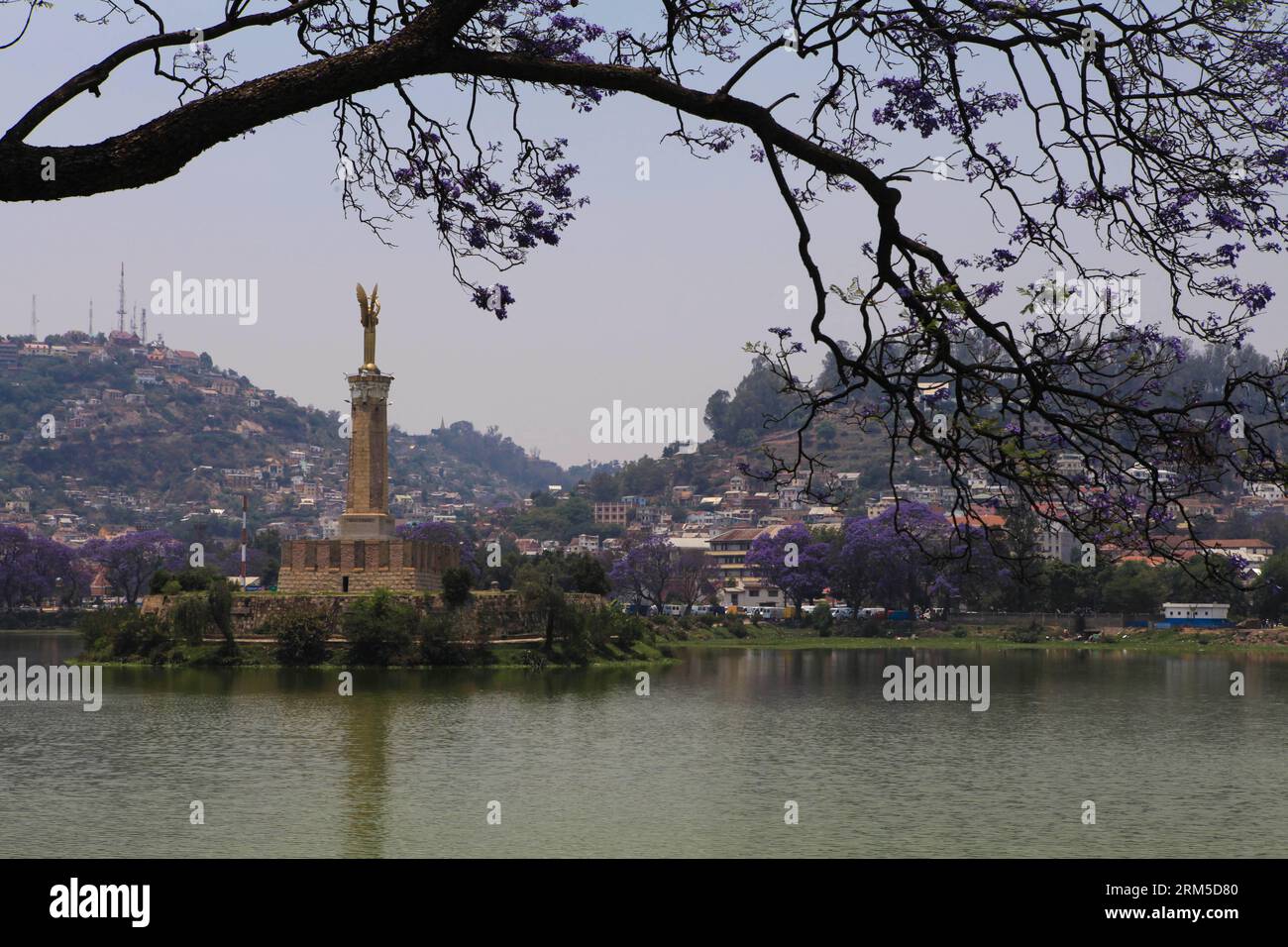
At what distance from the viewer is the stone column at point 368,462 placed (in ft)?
246

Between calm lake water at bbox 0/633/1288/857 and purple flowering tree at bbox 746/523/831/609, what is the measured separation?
5833 centimetres

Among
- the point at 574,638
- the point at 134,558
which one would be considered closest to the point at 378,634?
the point at 574,638

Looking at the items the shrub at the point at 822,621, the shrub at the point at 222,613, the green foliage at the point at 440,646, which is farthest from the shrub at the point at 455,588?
the shrub at the point at 822,621

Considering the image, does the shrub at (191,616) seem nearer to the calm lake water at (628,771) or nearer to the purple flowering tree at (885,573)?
the calm lake water at (628,771)

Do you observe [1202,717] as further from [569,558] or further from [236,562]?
[236,562]

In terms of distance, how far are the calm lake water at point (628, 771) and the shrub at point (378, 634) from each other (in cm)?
488

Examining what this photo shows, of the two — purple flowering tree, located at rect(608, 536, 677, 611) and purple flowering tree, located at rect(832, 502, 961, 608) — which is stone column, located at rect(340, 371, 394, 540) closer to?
purple flowering tree, located at rect(832, 502, 961, 608)

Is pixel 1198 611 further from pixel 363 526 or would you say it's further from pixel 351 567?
pixel 351 567

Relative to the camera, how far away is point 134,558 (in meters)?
138

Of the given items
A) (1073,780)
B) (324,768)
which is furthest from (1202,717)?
(324,768)

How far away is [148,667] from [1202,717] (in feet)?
139

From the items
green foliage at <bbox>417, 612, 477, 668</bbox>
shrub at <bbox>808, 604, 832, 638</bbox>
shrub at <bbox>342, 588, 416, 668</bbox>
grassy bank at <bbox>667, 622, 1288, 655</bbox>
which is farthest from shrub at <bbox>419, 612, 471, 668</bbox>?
shrub at <bbox>808, 604, 832, 638</bbox>
